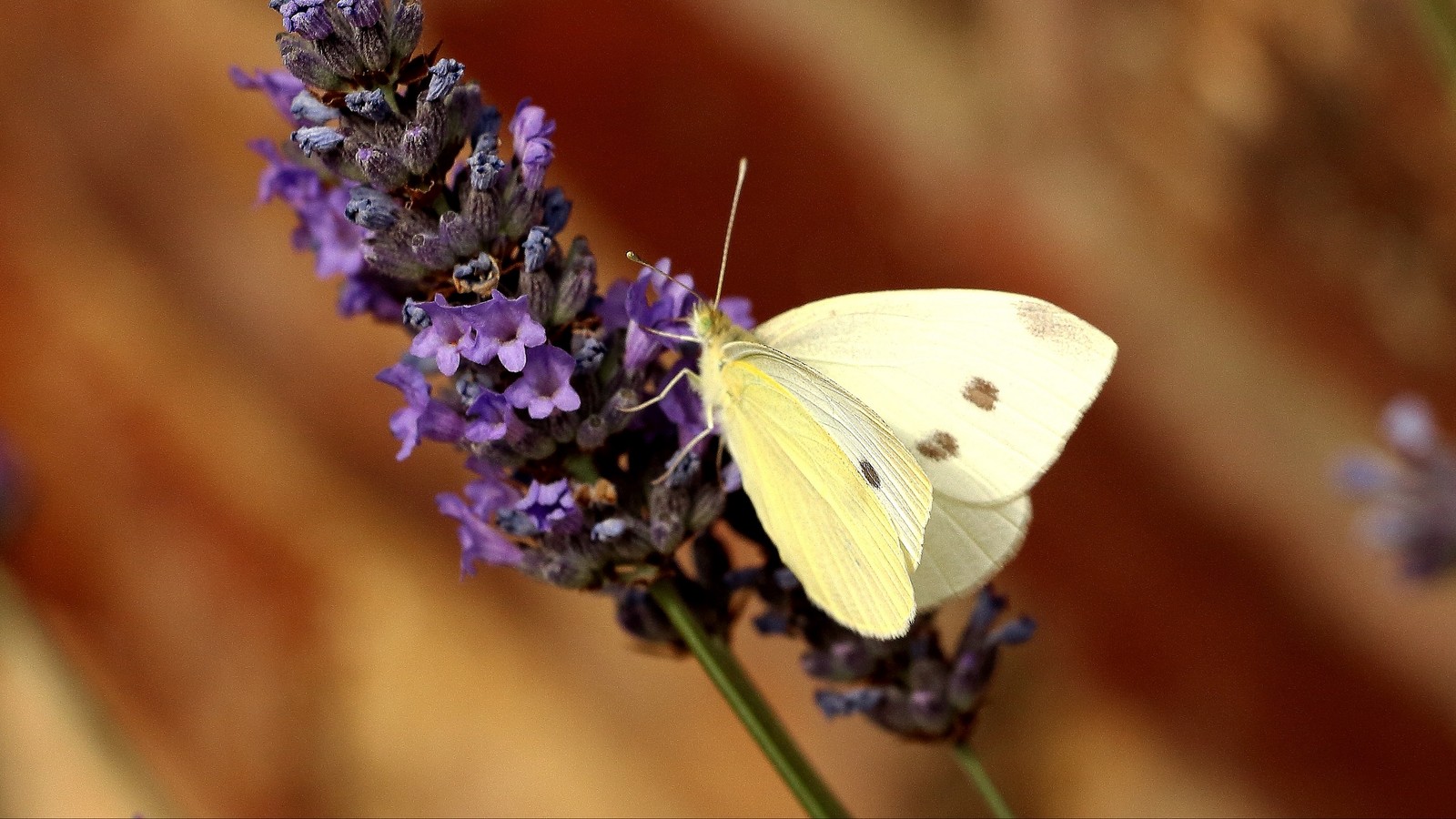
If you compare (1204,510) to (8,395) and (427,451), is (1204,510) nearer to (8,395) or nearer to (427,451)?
(427,451)

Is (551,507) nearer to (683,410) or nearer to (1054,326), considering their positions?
(683,410)

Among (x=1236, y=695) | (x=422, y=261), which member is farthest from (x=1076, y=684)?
(x=422, y=261)

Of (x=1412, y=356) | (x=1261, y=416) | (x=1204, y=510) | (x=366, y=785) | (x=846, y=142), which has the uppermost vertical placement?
(x=846, y=142)

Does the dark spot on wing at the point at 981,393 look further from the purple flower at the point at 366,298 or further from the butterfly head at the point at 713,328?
the purple flower at the point at 366,298

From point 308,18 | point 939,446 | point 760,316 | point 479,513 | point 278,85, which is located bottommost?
point 760,316

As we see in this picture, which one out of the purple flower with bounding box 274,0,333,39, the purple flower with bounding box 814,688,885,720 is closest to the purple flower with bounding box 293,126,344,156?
the purple flower with bounding box 274,0,333,39

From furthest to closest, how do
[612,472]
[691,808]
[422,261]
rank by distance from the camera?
[691,808] < [612,472] < [422,261]

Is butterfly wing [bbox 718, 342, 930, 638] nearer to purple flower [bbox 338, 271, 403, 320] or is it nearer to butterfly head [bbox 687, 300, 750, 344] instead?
butterfly head [bbox 687, 300, 750, 344]

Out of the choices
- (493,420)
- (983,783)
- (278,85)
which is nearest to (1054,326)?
(983,783)
